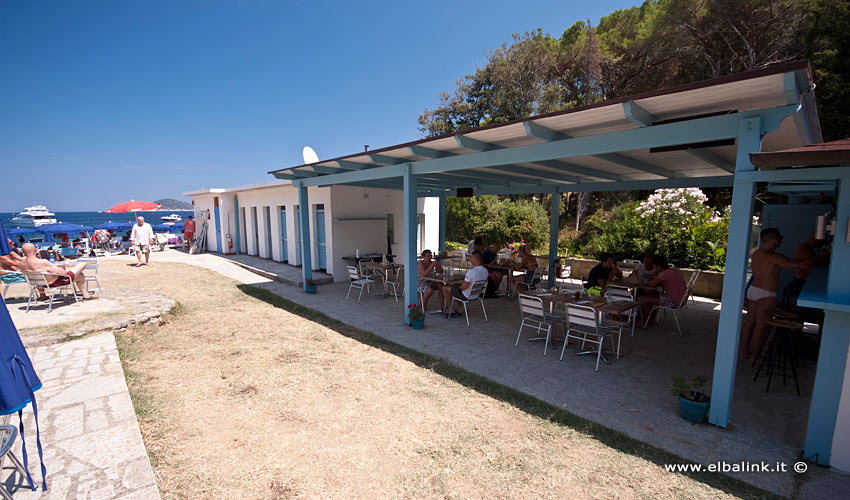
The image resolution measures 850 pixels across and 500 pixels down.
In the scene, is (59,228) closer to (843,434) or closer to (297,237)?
A: (297,237)

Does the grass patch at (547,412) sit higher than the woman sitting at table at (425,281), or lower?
lower

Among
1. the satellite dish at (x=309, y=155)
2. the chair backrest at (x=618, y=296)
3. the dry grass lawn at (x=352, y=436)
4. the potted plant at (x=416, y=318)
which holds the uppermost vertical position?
the satellite dish at (x=309, y=155)

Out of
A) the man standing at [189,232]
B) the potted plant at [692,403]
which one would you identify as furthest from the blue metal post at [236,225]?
the potted plant at [692,403]

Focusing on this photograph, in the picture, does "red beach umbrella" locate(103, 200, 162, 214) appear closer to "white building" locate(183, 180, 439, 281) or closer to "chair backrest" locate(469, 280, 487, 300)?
"white building" locate(183, 180, 439, 281)

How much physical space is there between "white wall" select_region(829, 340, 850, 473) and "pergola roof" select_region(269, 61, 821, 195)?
2.03 m

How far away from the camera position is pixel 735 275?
3.16m

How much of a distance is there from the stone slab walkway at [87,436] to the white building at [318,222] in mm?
6153

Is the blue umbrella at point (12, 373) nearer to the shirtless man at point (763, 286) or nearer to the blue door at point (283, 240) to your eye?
the shirtless man at point (763, 286)

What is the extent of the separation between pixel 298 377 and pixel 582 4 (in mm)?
24391

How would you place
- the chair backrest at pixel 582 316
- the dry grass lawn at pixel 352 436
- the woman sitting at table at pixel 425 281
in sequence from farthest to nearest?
the woman sitting at table at pixel 425 281, the chair backrest at pixel 582 316, the dry grass lawn at pixel 352 436

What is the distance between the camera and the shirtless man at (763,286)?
432 cm

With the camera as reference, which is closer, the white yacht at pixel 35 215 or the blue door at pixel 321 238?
the blue door at pixel 321 238

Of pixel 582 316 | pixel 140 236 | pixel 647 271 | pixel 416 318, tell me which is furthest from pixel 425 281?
pixel 140 236

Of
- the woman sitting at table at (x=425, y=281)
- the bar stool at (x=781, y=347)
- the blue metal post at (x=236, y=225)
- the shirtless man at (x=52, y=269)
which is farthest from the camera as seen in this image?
the blue metal post at (x=236, y=225)
